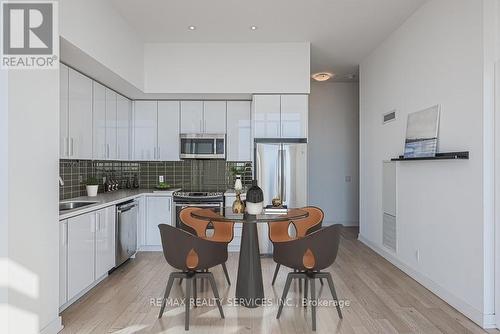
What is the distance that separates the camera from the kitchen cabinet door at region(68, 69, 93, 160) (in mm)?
3779

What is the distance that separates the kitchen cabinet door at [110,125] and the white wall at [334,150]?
4005 mm

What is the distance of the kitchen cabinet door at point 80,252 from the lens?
3133 mm

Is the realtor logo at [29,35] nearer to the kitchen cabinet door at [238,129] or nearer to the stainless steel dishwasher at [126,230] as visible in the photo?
the stainless steel dishwasher at [126,230]

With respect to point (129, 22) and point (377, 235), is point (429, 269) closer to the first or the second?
point (377, 235)

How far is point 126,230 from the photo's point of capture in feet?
15.0

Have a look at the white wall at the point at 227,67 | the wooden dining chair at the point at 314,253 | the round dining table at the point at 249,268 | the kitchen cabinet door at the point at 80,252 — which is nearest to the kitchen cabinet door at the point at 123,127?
the white wall at the point at 227,67

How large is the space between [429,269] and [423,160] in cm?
114

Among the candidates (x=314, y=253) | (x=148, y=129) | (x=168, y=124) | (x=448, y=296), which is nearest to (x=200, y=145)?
(x=168, y=124)

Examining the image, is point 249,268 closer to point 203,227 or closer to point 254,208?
point 254,208

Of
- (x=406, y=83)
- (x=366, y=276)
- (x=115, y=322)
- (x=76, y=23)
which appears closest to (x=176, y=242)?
(x=115, y=322)

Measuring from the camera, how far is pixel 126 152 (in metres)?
5.54

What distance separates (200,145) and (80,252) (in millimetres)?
2739

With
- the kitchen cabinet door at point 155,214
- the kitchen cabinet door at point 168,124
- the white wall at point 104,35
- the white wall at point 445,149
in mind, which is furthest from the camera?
the kitchen cabinet door at point 168,124

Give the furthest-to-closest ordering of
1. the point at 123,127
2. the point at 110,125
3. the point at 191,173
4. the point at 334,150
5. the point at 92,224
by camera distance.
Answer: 1. the point at 334,150
2. the point at 191,173
3. the point at 123,127
4. the point at 110,125
5. the point at 92,224
